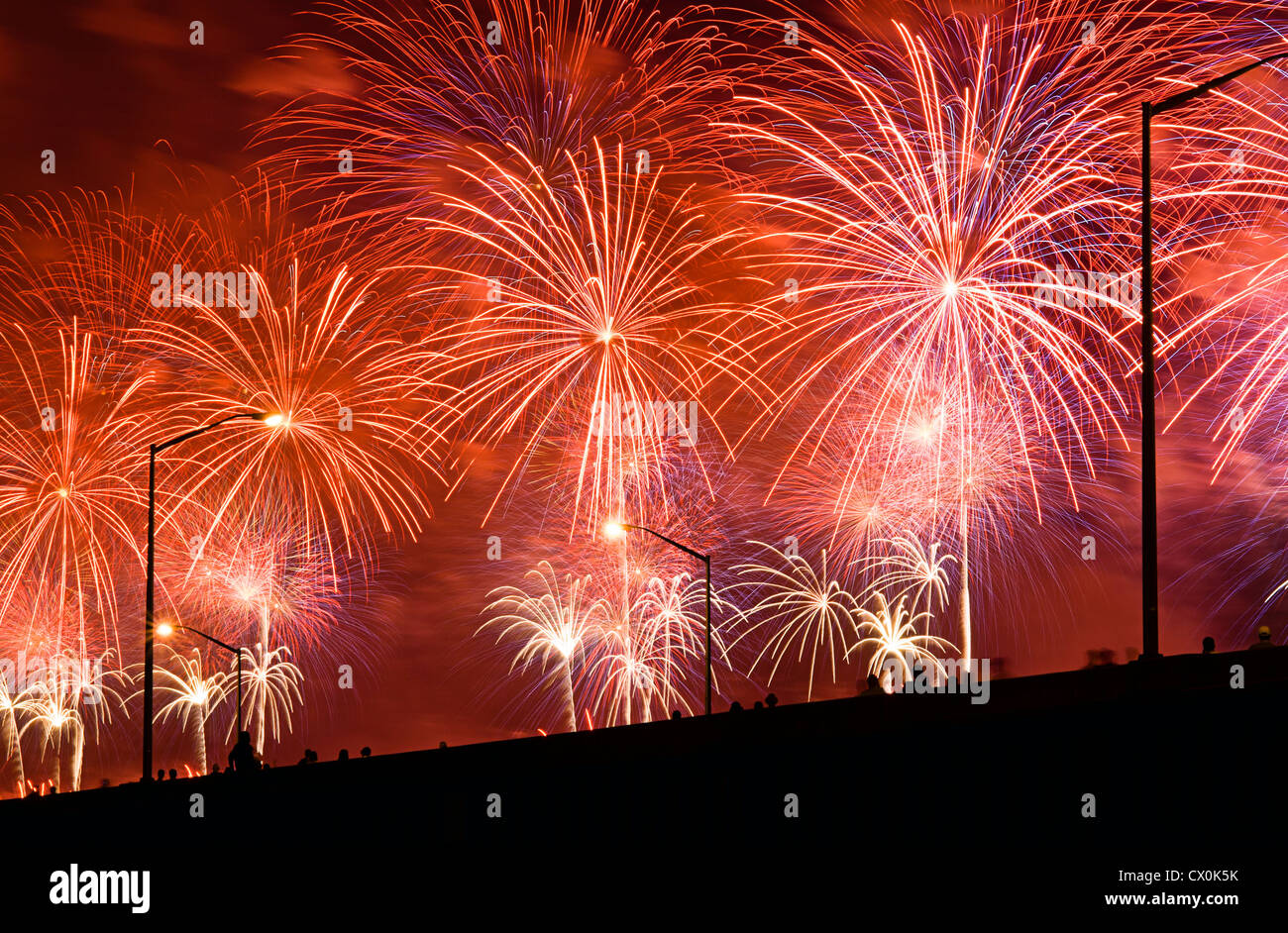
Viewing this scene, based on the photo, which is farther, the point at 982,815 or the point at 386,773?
the point at 386,773

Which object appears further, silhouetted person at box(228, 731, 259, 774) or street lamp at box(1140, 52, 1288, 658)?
silhouetted person at box(228, 731, 259, 774)

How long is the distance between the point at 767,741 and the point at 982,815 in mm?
3734

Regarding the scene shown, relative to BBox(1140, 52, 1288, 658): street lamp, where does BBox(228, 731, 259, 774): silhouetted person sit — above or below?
below

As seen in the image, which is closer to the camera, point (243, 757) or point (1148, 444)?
point (1148, 444)

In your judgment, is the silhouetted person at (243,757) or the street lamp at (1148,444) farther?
the silhouetted person at (243,757)

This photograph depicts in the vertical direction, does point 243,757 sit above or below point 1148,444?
below

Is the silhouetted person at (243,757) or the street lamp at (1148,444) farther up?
the street lamp at (1148,444)
